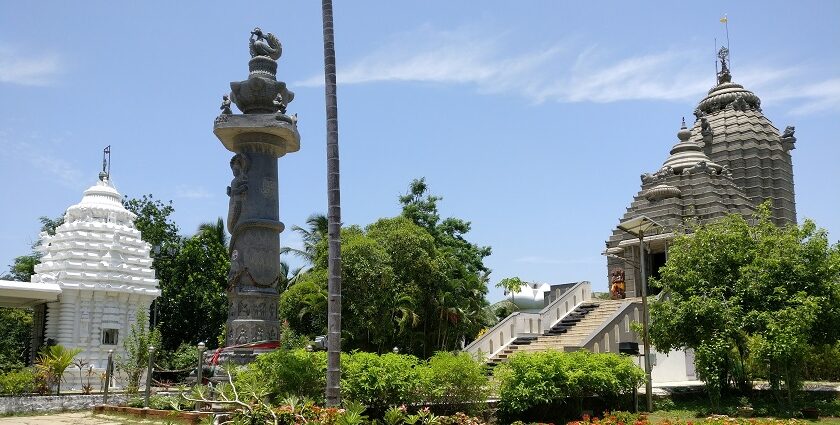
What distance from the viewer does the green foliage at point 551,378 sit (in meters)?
15.1

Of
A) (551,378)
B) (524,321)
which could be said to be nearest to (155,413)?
(551,378)

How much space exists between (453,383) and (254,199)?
832cm

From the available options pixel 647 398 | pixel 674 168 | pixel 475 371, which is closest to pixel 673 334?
pixel 647 398

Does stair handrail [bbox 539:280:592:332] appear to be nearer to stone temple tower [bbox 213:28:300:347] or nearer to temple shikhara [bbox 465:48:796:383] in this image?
temple shikhara [bbox 465:48:796:383]

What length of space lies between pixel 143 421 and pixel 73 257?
13772 millimetres

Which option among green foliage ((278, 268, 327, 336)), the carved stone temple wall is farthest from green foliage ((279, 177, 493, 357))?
the carved stone temple wall

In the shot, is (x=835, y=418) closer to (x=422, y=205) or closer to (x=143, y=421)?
(x=143, y=421)

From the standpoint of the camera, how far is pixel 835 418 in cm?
1680

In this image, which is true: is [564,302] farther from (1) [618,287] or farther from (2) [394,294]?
(2) [394,294]

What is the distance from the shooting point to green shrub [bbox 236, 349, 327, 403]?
1421cm

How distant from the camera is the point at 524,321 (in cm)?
2397

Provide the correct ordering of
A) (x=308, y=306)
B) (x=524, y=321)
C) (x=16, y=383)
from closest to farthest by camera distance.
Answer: (x=16, y=383) → (x=524, y=321) → (x=308, y=306)

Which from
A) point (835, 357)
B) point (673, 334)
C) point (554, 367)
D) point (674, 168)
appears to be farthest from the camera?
point (674, 168)

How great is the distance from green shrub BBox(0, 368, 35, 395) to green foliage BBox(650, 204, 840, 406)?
16.0 m
